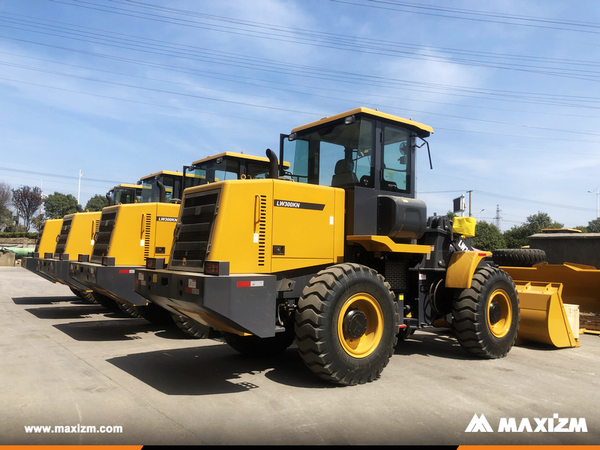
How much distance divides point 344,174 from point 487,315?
10.2 ft

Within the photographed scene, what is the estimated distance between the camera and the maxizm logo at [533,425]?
14.2 feet

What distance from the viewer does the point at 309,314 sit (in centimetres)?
532

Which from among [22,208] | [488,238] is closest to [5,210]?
[22,208]

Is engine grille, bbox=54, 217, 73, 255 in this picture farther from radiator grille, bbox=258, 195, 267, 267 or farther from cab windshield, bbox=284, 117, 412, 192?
radiator grille, bbox=258, 195, 267, 267

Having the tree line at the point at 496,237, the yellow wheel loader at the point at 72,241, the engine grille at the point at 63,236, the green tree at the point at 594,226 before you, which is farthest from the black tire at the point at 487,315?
the green tree at the point at 594,226

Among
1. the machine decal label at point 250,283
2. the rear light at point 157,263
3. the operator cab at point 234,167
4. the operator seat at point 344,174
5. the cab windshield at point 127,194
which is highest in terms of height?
the operator cab at point 234,167

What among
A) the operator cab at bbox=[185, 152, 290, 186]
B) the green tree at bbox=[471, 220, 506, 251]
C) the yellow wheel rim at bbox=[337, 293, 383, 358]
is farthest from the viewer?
the green tree at bbox=[471, 220, 506, 251]

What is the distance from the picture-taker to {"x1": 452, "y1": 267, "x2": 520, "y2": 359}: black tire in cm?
720

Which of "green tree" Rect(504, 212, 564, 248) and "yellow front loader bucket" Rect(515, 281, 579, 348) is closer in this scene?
"yellow front loader bucket" Rect(515, 281, 579, 348)

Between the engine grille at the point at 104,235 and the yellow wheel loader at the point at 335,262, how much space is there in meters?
3.37

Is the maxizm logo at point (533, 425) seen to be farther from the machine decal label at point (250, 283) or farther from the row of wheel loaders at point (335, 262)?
the machine decal label at point (250, 283)

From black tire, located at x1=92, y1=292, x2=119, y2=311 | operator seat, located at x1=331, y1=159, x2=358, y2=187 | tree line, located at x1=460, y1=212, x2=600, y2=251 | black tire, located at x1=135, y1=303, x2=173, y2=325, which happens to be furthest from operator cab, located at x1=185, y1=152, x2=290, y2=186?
tree line, located at x1=460, y1=212, x2=600, y2=251

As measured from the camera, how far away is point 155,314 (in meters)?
10.1

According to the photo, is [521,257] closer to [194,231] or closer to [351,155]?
[351,155]
